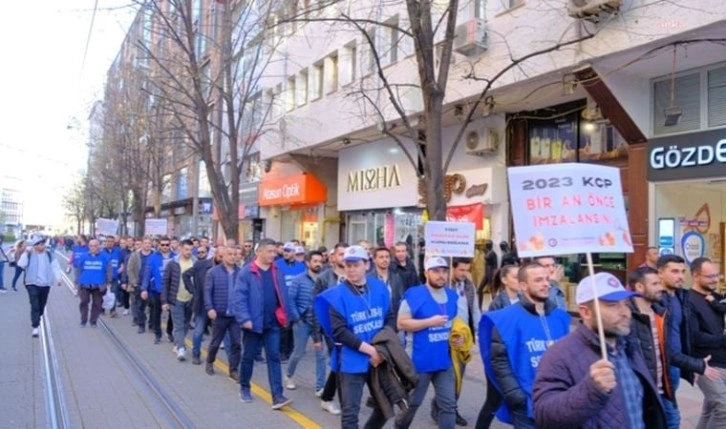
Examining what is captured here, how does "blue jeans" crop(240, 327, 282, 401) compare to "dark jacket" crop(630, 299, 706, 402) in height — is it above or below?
below

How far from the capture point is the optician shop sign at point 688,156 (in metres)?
10.9

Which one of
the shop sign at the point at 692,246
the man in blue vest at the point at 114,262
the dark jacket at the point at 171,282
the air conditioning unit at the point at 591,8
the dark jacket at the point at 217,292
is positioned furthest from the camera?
the man in blue vest at the point at 114,262

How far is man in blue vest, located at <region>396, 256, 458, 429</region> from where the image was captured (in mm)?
5531

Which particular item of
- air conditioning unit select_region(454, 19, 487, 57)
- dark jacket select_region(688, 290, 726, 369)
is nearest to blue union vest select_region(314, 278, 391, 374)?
dark jacket select_region(688, 290, 726, 369)

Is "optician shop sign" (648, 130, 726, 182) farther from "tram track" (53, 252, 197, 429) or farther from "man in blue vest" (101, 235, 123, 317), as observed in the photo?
"man in blue vest" (101, 235, 123, 317)

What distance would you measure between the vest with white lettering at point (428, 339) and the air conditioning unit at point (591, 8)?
290 inches

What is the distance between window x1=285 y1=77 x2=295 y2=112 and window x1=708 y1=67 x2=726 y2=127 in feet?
55.3

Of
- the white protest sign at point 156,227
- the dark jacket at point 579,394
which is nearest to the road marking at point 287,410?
the dark jacket at point 579,394

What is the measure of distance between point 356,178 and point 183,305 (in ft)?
42.4

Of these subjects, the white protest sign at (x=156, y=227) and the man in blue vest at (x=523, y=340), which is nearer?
the man in blue vest at (x=523, y=340)

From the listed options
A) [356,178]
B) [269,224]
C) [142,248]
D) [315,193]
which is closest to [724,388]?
[142,248]

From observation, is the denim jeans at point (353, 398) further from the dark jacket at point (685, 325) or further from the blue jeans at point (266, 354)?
the dark jacket at point (685, 325)

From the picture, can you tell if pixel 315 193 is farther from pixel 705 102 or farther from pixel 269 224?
pixel 705 102

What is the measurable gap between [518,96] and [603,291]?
1199 cm
